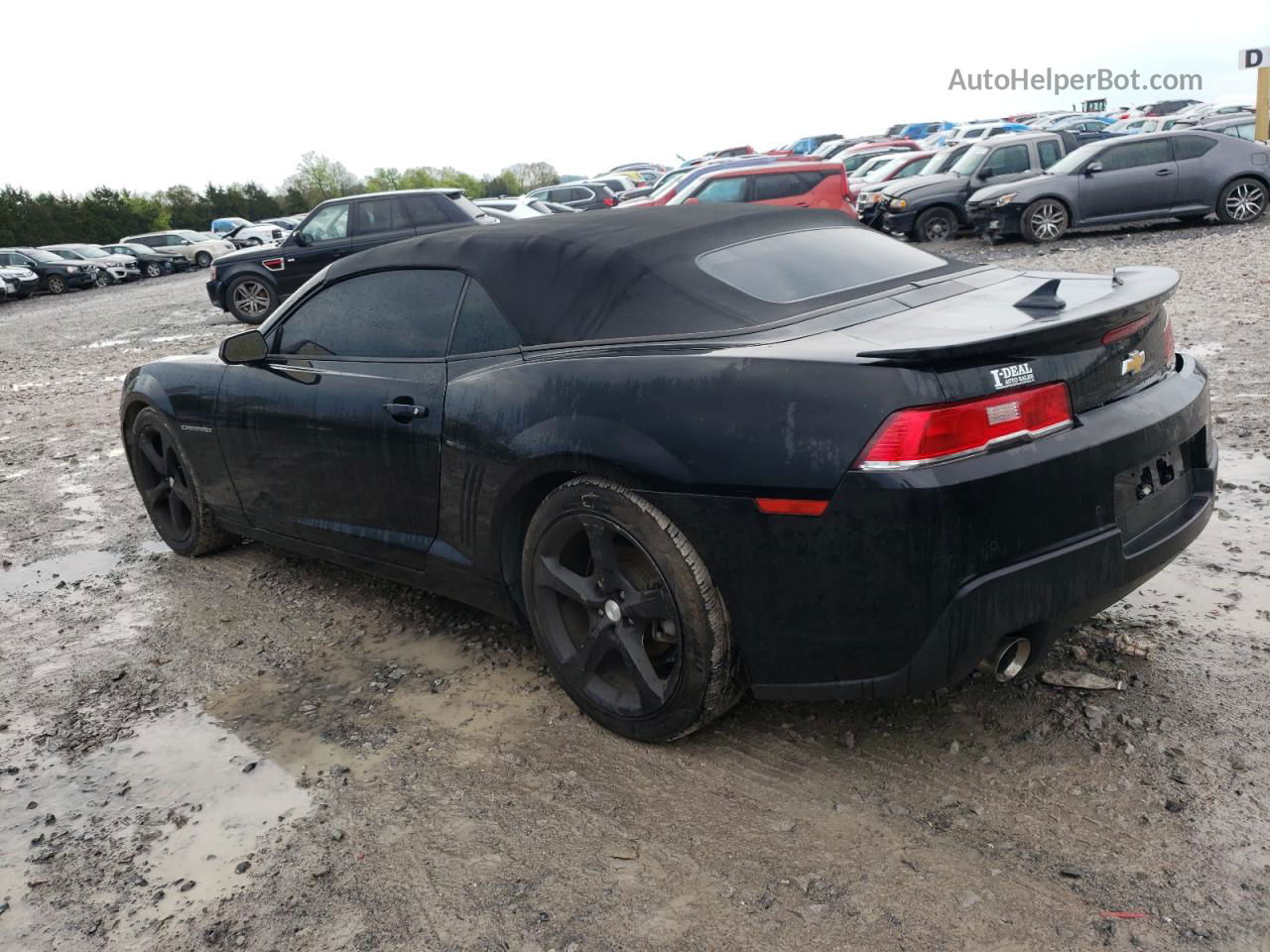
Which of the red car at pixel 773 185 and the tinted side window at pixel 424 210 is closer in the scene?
the tinted side window at pixel 424 210

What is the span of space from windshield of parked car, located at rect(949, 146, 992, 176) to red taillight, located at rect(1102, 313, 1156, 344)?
54.1 ft

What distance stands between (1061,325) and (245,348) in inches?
122

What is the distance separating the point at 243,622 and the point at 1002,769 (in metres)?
3.01

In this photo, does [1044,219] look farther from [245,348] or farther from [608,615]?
[608,615]

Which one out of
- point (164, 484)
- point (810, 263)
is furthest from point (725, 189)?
point (810, 263)

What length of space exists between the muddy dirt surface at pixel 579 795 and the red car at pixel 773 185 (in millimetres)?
12891

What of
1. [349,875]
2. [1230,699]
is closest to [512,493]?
[349,875]

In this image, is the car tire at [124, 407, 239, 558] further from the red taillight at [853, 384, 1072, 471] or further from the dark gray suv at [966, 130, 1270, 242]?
the dark gray suv at [966, 130, 1270, 242]

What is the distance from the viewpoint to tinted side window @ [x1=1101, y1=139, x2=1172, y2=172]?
1573cm

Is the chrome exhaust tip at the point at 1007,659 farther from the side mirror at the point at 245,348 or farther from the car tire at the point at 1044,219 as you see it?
the car tire at the point at 1044,219

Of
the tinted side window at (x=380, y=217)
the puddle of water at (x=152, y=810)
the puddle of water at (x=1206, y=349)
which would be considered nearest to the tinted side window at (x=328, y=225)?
the tinted side window at (x=380, y=217)

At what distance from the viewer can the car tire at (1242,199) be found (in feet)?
51.1

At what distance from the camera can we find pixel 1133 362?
2842 millimetres

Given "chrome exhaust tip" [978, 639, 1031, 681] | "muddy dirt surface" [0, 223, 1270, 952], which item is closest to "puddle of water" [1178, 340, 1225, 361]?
"muddy dirt surface" [0, 223, 1270, 952]
